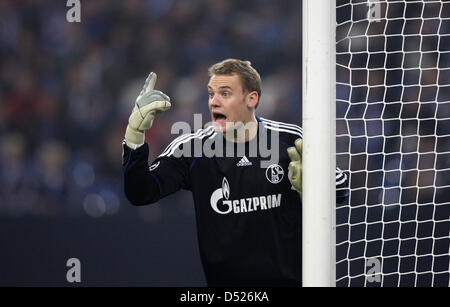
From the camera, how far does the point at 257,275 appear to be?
3043mm

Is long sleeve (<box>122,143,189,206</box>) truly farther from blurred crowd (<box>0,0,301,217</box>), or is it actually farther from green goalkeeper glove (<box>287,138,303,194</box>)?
blurred crowd (<box>0,0,301,217</box>)

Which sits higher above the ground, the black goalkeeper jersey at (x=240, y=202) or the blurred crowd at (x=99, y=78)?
the blurred crowd at (x=99, y=78)

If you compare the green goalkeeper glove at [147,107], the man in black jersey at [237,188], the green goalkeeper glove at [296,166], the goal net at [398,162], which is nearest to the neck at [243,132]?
the man in black jersey at [237,188]

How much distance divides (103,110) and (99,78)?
20cm

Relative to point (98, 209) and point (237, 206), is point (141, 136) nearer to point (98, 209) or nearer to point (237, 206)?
point (237, 206)

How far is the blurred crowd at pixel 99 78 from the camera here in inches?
161

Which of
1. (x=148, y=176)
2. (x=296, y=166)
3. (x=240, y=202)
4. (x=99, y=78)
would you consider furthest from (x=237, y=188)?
(x=99, y=78)

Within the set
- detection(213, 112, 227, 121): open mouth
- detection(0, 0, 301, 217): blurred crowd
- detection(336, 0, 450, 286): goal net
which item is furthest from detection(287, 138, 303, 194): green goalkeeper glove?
detection(0, 0, 301, 217): blurred crowd

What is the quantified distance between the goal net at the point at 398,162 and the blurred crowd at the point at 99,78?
46cm

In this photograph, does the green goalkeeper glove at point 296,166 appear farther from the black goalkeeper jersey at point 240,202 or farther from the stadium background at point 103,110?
the stadium background at point 103,110

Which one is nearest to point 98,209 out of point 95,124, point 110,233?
point 110,233

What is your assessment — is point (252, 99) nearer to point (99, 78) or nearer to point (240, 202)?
point (240, 202)

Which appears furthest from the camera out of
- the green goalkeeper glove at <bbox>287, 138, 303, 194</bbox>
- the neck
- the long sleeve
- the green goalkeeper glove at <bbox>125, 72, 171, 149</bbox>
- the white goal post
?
the white goal post

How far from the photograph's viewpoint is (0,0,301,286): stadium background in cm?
406
